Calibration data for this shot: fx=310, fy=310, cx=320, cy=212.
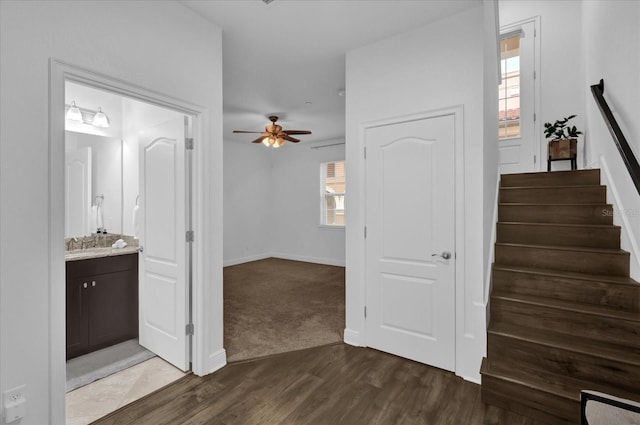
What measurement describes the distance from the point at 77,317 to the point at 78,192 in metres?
1.37

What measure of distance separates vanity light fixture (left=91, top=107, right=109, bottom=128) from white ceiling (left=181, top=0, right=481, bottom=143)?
1.41m

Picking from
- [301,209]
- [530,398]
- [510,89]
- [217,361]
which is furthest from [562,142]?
[301,209]

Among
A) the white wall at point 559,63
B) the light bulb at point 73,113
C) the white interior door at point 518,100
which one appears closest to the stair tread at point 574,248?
the white wall at point 559,63

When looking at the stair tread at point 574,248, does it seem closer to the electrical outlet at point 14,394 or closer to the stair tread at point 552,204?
the stair tread at point 552,204

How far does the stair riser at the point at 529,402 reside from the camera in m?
1.87

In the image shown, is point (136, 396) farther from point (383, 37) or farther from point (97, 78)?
point (383, 37)

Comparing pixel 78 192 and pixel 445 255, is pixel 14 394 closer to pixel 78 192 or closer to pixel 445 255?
pixel 78 192

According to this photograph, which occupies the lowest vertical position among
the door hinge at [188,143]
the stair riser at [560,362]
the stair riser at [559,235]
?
the stair riser at [560,362]

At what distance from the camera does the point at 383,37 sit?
2.82 metres

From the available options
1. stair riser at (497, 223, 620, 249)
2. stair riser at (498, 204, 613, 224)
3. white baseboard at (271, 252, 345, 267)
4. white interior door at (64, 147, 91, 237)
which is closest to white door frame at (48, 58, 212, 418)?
white interior door at (64, 147, 91, 237)

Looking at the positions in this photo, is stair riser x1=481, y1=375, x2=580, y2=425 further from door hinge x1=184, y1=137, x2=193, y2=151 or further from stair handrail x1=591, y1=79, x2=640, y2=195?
door hinge x1=184, y1=137, x2=193, y2=151

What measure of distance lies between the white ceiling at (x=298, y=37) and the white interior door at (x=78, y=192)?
1831 millimetres

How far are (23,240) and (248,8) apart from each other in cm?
213

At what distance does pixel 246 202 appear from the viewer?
23.9 feet
